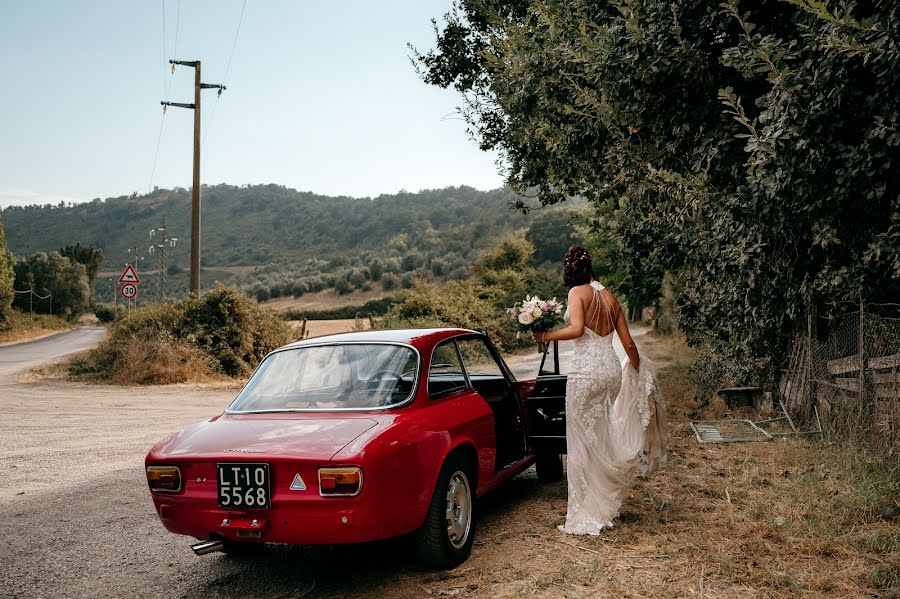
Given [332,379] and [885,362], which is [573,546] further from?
[885,362]

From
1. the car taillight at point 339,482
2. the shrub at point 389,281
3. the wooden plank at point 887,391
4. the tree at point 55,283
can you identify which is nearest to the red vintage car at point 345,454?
the car taillight at point 339,482

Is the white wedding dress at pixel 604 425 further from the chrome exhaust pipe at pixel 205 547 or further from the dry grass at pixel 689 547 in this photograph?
the chrome exhaust pipe at pixel 205 547

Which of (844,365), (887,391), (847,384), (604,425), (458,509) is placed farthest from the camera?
(844,365)

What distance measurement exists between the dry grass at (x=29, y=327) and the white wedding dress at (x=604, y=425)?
42.8 metres

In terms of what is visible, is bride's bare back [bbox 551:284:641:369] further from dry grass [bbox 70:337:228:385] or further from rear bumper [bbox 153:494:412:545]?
dry grass [bbox 70:337:228:385]

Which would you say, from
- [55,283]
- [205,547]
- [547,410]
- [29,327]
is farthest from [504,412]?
[55,283]

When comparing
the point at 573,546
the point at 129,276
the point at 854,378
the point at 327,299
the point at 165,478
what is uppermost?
the point at 129,276

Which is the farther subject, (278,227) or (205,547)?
(278,227)

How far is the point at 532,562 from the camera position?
4.95m

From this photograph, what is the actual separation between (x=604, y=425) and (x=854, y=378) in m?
3.46

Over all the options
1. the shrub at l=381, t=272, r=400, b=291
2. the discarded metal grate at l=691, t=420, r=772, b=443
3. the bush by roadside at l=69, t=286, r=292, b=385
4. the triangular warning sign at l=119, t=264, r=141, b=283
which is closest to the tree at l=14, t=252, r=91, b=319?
the shrub at l=381, t=272, r=400, b=291

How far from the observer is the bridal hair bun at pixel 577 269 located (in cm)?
605

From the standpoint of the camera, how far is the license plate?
432 centimetres

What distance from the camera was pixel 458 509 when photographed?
16.6ft
